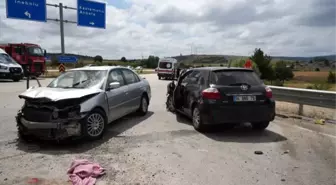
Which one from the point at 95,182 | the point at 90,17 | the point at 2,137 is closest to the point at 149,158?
the point at 95,182

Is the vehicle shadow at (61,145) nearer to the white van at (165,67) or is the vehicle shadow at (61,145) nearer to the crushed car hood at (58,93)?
the crushed car hood at (58,93)

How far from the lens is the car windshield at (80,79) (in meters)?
6.48

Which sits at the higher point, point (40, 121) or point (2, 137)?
point (40, 121)

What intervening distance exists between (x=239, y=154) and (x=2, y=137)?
192 inches

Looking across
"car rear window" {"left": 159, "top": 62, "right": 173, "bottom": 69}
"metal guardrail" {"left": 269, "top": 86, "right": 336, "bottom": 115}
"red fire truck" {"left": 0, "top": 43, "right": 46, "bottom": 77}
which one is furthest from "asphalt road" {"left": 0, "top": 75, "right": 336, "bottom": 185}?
"car rear window" {"left": 159, "top": 62, "right": 173, "bottom": 69}

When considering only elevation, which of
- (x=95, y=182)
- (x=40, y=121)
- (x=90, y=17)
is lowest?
(x=95, y=182)

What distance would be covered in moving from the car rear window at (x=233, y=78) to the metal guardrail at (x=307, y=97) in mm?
2618

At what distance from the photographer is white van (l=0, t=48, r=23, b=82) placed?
21656mm

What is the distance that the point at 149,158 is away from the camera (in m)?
4.82

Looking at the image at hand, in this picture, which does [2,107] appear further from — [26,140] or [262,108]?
[262,108]

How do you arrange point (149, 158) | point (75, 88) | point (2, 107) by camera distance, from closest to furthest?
point (149, 158)
point (75, 88)
point (2, 107)

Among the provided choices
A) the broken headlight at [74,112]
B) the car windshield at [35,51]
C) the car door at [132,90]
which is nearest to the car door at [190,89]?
the car door at [132,90]

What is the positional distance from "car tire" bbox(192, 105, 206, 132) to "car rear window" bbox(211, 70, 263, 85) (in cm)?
80

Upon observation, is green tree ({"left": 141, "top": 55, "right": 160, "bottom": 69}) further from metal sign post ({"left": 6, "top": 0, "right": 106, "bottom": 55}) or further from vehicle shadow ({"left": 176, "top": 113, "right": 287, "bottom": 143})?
vehicle shadow ({"left": 176, "top": 113, "right": 287, "bottom": 143})
